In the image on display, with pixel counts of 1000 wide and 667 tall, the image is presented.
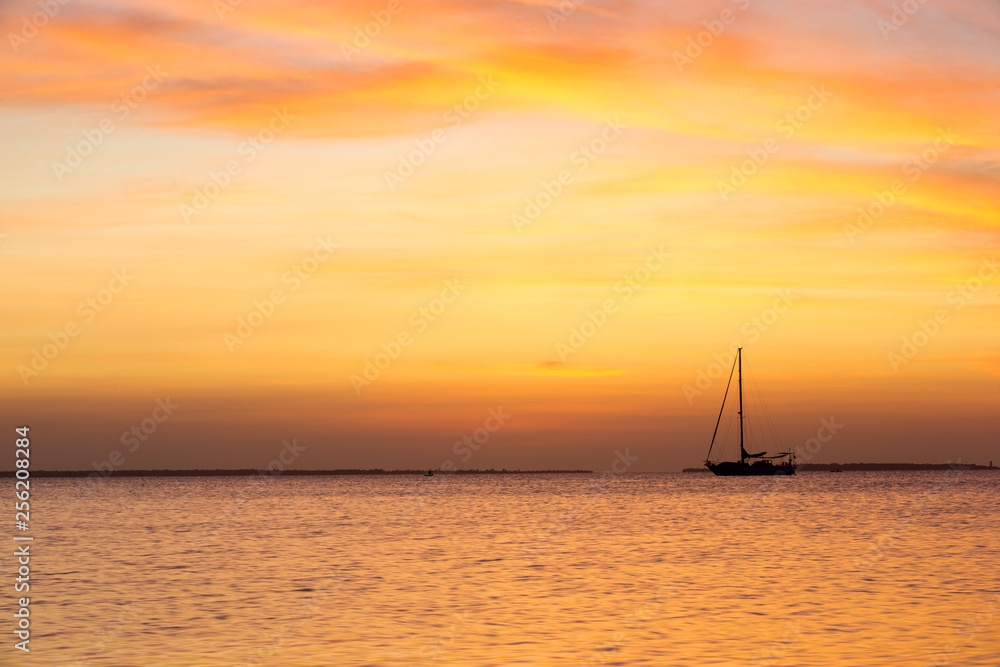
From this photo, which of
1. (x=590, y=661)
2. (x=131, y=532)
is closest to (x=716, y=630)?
(x=590, y=661)

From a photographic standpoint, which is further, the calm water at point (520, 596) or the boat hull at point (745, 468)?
the boat hull at point (745, 468)

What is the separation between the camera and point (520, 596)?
32.7m

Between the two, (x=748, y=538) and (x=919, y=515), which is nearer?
(x=748, y=538)

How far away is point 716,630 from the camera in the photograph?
26.8 meters

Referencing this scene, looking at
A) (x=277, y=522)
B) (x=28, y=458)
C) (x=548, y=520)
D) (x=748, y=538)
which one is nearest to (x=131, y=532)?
(x=277, y=522)

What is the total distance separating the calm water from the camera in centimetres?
2462

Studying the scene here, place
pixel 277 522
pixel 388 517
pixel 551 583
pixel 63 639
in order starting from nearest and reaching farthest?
1. pixel 63 639
2. pixel 551 583
3. pixel 277 522
4. pixel 388 517

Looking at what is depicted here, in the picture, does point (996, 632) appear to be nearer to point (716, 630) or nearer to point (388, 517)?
point (716, 630)

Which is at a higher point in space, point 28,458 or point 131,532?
point 28,458

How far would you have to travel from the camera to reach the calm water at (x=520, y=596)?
24625 millimetres

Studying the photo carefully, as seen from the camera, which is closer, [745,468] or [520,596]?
[520,596]

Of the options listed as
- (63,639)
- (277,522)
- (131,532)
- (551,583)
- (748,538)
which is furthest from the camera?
(277,522)

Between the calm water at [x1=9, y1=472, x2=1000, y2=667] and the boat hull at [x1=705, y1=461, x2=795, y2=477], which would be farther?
the boat hull at [x1=705, y1=461, x2=795, y2=477]

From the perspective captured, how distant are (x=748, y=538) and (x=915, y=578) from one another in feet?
58.2
